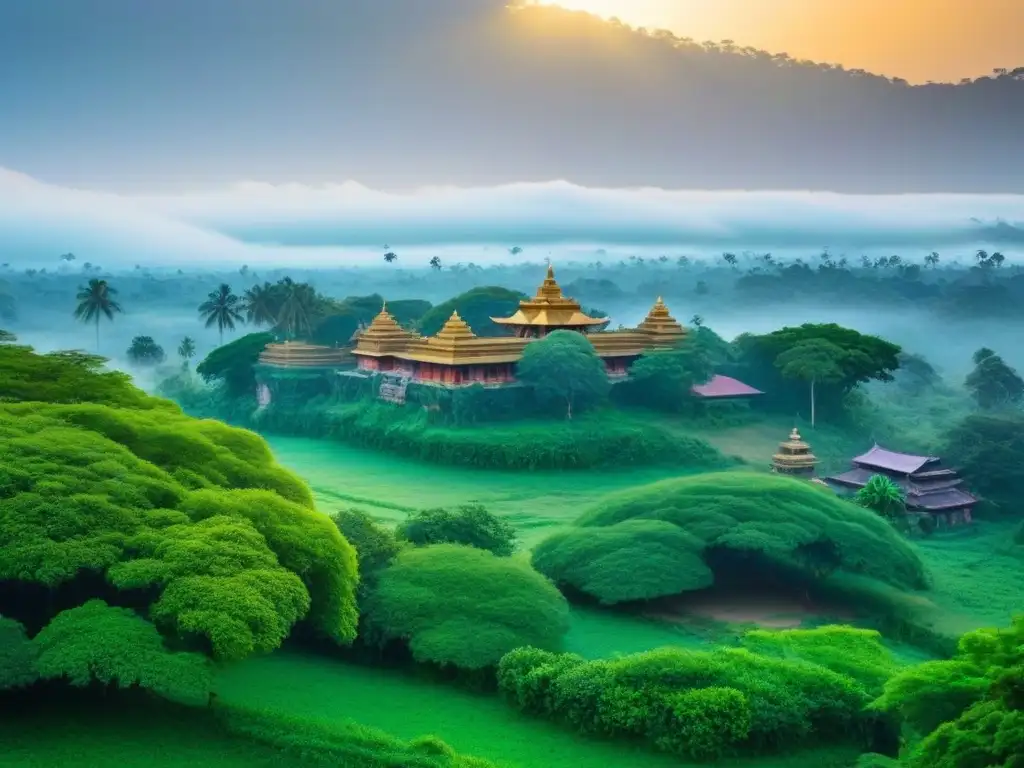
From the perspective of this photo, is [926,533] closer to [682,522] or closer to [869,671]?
[682,522]

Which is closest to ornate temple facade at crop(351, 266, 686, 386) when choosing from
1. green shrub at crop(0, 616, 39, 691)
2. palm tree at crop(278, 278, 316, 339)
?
palm tree at crop(278, 278, 316, 339)

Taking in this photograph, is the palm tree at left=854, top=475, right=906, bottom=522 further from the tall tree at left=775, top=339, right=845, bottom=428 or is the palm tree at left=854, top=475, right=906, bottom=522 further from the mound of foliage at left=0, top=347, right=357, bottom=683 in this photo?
the mound of foliage at left=0, top=347, right=357, bottom=683

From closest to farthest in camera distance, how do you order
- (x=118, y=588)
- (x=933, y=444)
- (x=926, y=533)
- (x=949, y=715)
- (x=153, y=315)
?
(x=949, y=715) < (x=118, y=588) < (x=926, y=533) < (x=933, y=444) < (x=153, y=315)

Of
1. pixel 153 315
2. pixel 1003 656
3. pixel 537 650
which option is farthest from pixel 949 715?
pixel 153 315

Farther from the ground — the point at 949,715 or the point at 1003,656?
the point at 1003,656

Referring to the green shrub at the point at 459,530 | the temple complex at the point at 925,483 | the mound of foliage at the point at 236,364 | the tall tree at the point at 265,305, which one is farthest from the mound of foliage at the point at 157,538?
the tall tree at the point at 265,305

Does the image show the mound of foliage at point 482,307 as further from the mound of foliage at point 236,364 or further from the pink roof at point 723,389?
the pink roof at point 723,389

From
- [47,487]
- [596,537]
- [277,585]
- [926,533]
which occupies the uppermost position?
[47,487]
